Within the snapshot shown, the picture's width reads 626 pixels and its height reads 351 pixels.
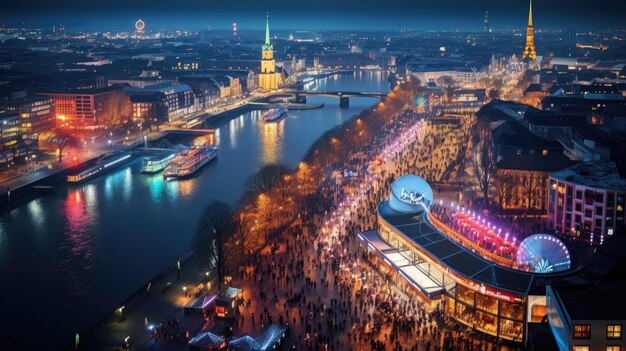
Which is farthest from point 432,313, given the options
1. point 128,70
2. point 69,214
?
point 128,70

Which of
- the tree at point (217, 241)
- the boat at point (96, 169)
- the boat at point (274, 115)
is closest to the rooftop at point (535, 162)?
the tree at point (217, 241)

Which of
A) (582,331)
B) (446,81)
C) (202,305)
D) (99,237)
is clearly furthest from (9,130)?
(446,81)

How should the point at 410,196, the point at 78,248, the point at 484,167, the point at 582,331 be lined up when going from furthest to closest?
the point at 484,167 → the point at 78,248 → the point at 410,196 → the point at 582,331

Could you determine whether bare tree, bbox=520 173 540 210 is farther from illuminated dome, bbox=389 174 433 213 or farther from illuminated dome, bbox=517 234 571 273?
illuminated dome, bbox=517 234 571 273

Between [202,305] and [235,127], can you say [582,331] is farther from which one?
[235,127]

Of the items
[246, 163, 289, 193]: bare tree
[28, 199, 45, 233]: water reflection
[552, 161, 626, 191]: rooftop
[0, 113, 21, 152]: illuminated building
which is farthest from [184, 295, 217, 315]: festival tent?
[0, 113, 21, 152]: illuminated building
